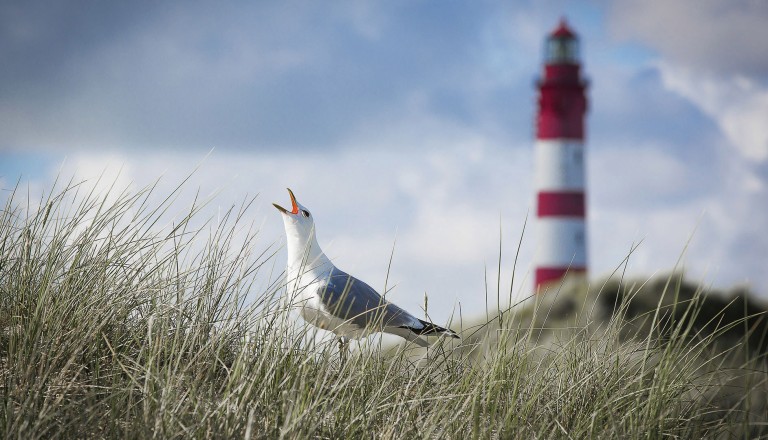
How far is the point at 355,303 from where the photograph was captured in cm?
408

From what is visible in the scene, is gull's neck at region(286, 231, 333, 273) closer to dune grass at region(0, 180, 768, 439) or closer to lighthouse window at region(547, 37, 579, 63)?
dune grass at region(0, 180, 768, 439)

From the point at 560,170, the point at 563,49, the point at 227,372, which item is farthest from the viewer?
the point at 563,49

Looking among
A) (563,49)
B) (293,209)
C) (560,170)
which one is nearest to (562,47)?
(563,49)

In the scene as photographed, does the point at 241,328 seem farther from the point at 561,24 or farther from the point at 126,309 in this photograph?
the point at 561,24

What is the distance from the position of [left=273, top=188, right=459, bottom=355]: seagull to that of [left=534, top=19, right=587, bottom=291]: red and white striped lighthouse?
53.0 feet

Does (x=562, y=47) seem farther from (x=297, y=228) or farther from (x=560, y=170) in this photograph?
(x=297, y=228)

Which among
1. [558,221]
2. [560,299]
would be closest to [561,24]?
[558,221]

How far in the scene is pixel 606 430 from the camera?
307 centimetres

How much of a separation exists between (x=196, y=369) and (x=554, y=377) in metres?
1.29

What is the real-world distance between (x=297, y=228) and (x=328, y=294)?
0.35 metres

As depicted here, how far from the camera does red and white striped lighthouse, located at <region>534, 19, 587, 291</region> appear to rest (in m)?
20.7

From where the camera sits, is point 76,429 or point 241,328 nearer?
point 76,429

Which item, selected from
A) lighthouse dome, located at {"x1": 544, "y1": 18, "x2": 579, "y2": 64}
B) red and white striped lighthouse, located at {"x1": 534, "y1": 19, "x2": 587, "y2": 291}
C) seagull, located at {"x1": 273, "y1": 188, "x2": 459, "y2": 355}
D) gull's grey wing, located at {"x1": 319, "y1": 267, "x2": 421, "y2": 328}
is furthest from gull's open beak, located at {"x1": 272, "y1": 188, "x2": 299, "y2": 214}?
lighthouse dome, located at {"x1": 544, "y1": 18, "x2": 579, "y2": 64}

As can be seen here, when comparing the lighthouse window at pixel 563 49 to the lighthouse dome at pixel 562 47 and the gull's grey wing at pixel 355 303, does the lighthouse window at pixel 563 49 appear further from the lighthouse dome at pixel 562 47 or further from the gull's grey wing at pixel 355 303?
the gull's grey wing at pixel 355 303
